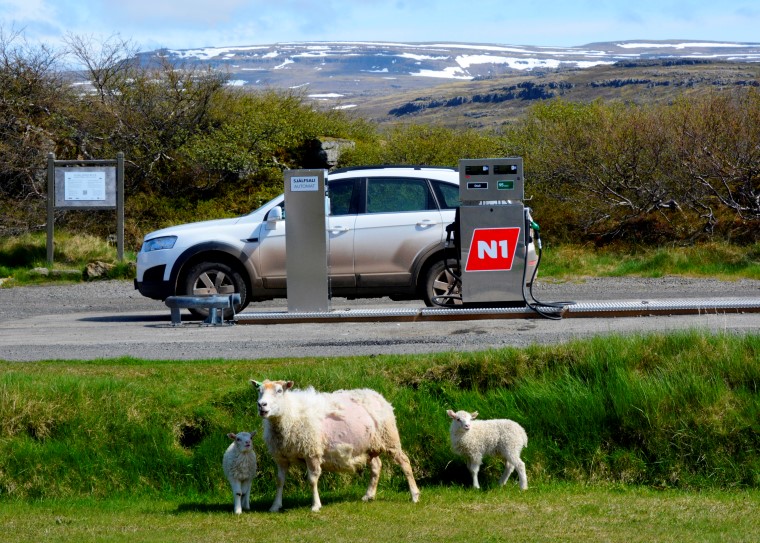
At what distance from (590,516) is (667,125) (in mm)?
16492

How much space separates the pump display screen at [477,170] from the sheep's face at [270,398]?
6601mm

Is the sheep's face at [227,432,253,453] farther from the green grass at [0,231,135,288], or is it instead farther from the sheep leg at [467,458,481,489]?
the green grass at [0,231,135,288]

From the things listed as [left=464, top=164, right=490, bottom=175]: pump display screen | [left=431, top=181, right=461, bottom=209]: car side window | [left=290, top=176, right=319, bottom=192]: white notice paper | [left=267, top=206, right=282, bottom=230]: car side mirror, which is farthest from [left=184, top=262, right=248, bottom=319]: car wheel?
[left=464, top=164, right=490, bottom=175]: pump display screen

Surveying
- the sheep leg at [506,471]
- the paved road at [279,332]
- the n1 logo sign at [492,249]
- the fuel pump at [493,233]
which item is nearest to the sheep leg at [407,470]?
the sheep leg at [506,471]

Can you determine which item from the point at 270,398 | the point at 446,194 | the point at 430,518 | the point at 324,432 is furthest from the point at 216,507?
the point at 446,194

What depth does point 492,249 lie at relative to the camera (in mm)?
13906

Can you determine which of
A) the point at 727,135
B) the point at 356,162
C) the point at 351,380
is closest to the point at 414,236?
the point at 351,380

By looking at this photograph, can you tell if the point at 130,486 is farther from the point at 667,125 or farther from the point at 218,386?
the point at 667,125

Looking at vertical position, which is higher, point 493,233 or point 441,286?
point 493,233

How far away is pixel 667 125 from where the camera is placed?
74.2 feet

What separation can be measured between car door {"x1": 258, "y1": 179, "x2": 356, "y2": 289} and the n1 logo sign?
72.9 inches

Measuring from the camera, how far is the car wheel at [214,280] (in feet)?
48.6

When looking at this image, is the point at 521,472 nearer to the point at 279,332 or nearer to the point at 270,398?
the point at 270,398

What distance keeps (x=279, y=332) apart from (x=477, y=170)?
11.1 feet
